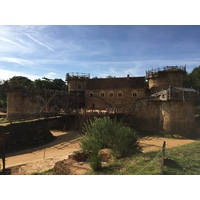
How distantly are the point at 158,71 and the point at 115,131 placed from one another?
21682mm

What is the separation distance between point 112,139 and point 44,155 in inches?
293

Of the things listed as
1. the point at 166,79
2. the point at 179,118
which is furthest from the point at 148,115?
the point at 166,79

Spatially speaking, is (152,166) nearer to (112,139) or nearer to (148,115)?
(112,139)

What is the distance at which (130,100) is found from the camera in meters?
30.8

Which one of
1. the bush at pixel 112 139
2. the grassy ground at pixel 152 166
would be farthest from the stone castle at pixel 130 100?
the grassy ground at pixel 152 166

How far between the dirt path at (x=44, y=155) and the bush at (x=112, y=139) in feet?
12.2

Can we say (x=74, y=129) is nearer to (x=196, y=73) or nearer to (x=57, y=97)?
(x=57, y=97)

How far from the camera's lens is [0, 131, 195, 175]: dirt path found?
42.0 ft

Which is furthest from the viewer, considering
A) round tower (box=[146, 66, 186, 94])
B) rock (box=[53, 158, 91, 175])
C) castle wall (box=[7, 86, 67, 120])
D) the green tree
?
the green tree

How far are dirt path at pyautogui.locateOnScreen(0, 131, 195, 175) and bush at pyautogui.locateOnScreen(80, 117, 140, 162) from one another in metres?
3.71

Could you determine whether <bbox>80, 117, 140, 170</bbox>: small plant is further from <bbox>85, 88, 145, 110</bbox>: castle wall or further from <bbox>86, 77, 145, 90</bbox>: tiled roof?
<bbox>86, 77, 145, 90</bbox>: tiled roof

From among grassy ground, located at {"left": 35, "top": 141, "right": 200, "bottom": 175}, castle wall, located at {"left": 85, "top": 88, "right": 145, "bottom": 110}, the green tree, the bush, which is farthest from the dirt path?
the green tree

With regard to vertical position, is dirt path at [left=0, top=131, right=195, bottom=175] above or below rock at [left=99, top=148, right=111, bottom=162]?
below

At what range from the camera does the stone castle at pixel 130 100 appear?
22266mm
